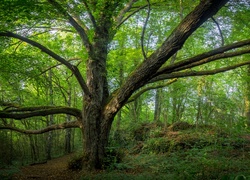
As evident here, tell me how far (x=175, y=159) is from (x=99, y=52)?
485 cm

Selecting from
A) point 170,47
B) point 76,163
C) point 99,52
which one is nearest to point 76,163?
point 76,163

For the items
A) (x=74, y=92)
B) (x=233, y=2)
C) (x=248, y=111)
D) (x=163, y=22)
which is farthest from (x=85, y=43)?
(x=74, y=92)

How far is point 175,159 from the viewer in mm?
8328

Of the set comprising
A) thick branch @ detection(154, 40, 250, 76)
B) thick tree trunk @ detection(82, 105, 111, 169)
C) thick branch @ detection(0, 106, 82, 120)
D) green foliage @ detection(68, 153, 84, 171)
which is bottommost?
green foliage @ detection(68, 153, 84, 171)

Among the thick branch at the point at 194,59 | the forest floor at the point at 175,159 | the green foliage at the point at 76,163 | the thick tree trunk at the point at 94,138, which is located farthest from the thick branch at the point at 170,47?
the green foliage at the point at 76,163

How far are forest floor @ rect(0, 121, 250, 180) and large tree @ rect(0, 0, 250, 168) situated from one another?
1128 mm

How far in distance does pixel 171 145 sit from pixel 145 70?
6503 mm

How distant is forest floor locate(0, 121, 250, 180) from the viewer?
21.1 ft

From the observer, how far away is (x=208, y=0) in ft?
17.1

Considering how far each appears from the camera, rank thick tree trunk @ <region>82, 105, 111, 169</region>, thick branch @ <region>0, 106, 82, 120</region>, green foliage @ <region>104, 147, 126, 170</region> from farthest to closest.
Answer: green foliage @ <region>104, 147, 126, 170</region>
thick tree trunk @ <region>82, 105, 111, 169</region>
thick branch @ <region>0, 106, 82, 120</region>

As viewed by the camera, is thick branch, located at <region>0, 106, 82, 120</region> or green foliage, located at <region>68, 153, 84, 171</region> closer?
thick branch, located at <region>0, 106, 82, 120</region>

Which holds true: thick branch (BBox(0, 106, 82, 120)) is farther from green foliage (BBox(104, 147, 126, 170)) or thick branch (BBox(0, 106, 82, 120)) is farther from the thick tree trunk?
green foliage (BBox(104, 147, 126, 170))

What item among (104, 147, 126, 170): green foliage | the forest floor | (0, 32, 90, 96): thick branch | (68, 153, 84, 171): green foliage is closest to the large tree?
(0, 32, 90, 96): thick branch

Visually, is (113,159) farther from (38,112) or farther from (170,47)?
(170,47)
